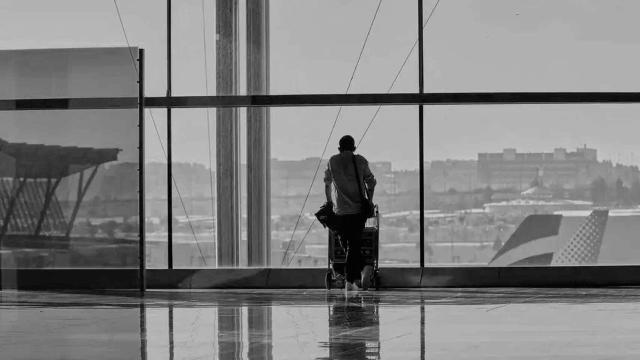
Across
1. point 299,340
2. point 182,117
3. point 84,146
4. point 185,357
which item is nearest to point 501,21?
point 182,117

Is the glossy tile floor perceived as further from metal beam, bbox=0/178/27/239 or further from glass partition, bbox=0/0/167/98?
glass partition, bbox=0/0/167/98

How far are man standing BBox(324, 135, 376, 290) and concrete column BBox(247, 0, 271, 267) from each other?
7.55 ft

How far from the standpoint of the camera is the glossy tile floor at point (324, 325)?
23.1 ft

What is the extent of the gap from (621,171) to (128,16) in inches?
230

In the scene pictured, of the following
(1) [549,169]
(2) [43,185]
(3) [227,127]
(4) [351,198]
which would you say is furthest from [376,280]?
(1) [549,169]

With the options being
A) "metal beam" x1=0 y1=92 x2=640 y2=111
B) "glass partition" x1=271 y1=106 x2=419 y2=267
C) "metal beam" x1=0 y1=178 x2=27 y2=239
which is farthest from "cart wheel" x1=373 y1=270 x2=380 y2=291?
"metal beam" x1=0 y1=178 x2=27 y2=239

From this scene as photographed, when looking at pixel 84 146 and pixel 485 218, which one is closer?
Answer: pixel 84 146

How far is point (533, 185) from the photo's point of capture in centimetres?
1482

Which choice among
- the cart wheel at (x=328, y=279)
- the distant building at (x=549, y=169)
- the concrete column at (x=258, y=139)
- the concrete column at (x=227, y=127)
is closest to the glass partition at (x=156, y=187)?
the concrete column at (x=227, y=127)

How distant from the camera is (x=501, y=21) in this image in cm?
1430

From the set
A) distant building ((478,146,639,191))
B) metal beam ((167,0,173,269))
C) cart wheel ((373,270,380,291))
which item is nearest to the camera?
cart wheel ((373,270,380,291))

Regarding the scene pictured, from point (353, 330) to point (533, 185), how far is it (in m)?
7.11

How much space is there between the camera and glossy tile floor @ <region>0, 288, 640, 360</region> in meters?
7.04

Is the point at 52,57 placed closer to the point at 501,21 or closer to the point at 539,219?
the point at 501,21
